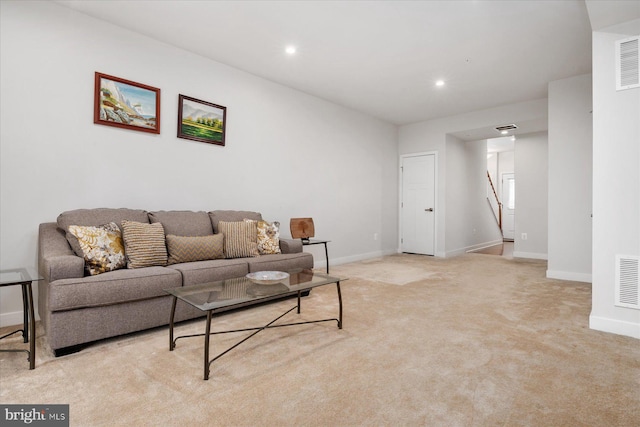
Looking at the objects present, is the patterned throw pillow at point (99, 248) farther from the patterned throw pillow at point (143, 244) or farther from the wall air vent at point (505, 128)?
the wall air vent at point (505, 128)

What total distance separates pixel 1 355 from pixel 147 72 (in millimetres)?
2651

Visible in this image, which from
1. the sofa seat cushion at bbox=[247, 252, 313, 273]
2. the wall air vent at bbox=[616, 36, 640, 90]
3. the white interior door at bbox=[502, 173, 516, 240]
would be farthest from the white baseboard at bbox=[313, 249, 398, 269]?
the white interior door at bbox=[502, 173, 516, 240]

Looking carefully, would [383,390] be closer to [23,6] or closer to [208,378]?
[208,378]

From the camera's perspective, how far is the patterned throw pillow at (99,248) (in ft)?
7.76

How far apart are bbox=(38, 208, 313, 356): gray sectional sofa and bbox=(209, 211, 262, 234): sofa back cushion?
0.37 metres

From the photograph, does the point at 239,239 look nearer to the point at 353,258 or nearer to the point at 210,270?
the point at 210,270

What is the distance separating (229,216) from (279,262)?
32.5 inches

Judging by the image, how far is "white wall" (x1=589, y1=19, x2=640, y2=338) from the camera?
2418 millimetres

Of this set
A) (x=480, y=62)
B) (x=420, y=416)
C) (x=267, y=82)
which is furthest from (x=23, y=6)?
(x=480, y=62)

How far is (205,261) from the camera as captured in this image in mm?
2947

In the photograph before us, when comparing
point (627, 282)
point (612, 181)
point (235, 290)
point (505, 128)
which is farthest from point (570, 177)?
point (235, 290)

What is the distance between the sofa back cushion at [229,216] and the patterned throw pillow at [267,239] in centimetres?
23

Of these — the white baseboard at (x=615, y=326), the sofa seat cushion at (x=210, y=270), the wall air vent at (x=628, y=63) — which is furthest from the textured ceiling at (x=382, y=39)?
the white baseboard at (x=615, y=326)

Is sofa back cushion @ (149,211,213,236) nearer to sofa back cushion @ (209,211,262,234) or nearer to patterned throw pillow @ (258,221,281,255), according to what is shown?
sofa back cushion @ (209,211,262,234)
